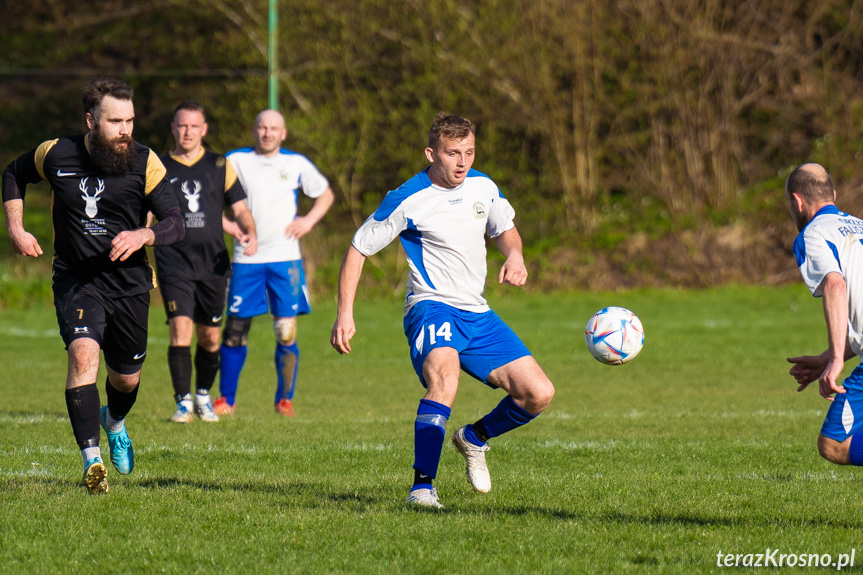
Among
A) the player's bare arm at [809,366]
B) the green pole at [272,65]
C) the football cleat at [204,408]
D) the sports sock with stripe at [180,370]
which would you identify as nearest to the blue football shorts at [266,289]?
the sports sock with stripe at [180,370]

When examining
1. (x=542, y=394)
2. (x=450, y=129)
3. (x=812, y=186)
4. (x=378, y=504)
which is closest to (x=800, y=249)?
(x=812, y=186)

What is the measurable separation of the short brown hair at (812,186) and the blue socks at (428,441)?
1.98 m

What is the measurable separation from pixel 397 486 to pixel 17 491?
77.9 inches

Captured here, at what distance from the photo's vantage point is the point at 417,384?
35.5 feet

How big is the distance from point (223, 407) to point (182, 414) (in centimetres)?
68

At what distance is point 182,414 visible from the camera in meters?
8.33

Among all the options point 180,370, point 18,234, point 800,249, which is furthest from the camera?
point 180,370

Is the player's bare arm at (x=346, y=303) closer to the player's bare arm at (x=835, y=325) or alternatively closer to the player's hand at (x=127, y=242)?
the player's hand at (x=127, y=242)

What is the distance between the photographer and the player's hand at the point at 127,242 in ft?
17.8

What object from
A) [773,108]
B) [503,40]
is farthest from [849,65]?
[503,40]

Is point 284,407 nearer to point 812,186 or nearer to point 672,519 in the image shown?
point 672,519

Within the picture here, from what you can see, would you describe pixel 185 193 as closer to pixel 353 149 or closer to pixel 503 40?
pixel 353 149

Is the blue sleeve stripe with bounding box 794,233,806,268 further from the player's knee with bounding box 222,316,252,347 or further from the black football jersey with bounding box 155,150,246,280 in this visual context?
the player's knee with bounding box 222,316,252,347

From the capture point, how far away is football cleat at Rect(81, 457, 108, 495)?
5.42m
